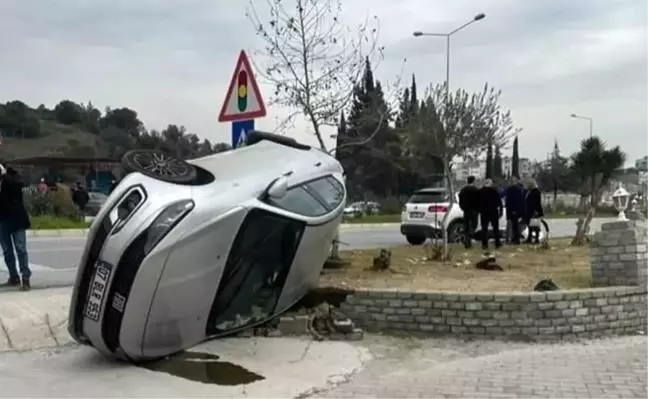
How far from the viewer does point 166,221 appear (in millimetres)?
5891

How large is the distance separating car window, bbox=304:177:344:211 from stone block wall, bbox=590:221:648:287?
10.6 ft

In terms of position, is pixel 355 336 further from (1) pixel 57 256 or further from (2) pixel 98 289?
(1) pixel 57 256

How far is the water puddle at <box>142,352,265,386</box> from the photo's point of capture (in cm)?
596

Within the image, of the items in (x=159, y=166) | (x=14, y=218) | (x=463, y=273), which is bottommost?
(x=463, y=273)

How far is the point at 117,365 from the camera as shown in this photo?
625 cm

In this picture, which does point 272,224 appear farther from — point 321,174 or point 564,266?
point 564,266

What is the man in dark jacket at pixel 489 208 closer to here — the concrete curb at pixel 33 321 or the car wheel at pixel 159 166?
the concrete curb at pixel 33 321

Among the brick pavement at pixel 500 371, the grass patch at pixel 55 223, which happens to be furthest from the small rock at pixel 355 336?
the grass patch at pixel 55 223

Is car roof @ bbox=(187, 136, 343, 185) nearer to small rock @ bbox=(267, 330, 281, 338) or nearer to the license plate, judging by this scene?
the license plate

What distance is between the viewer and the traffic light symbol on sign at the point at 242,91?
7.73 metres

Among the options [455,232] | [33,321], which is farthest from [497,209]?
[33,321]

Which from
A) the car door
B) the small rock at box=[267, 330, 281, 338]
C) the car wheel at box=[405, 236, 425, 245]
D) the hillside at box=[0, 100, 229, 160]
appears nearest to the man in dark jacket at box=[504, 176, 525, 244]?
the car wheel at box=[405, 236, 425, 245]

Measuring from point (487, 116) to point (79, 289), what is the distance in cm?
1203

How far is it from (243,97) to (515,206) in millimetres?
10206
